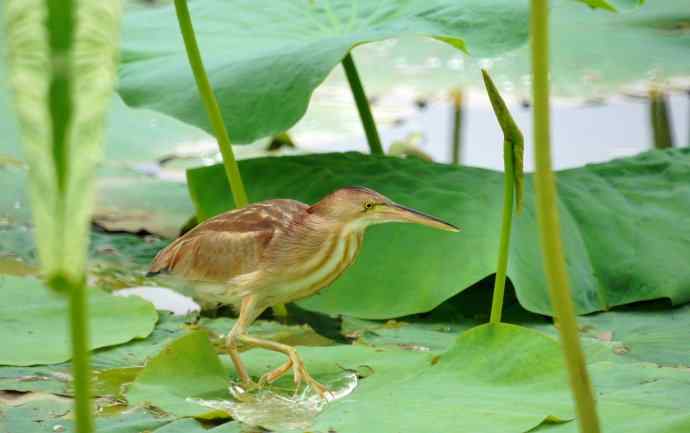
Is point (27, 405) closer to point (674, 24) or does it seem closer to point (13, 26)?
point (13, 26)

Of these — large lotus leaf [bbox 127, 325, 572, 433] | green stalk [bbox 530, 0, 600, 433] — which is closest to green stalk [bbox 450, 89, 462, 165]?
large lotus leaf [bbox 127, 325, 572, 433]

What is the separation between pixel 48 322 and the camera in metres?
2.68

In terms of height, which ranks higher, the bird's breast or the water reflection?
the bird's breast

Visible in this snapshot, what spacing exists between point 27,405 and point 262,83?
122cm

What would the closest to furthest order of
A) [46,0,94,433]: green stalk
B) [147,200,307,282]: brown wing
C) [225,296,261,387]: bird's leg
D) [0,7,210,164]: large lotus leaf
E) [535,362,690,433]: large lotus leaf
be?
[46,0,94,433]: green stalk → [535,362,690,433]: large lotus leaf → [225,296,261,387]: bird's leg → [147,200,307,282]: brown wing → [0,7,210,164]: large lotus leaf

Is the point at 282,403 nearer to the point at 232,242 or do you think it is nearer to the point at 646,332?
the point at 232,242

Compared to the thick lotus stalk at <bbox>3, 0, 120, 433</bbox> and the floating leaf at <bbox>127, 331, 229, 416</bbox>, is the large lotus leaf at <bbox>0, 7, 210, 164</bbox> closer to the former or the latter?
the floating leaf at <bbox>127, 331, 229, 416</bbox>

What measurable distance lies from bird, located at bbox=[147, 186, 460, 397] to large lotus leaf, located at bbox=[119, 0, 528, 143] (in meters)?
0.55

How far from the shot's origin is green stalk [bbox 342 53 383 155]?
3.41 meters

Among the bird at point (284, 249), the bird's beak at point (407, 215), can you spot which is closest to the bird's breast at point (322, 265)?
the bird at point (284, 249)

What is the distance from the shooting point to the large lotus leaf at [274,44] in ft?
9.70

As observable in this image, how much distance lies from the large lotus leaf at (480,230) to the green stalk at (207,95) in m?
0.28

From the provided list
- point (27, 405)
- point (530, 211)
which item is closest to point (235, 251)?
point (27, 405)

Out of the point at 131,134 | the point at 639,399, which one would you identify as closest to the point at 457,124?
the point at 131,134
